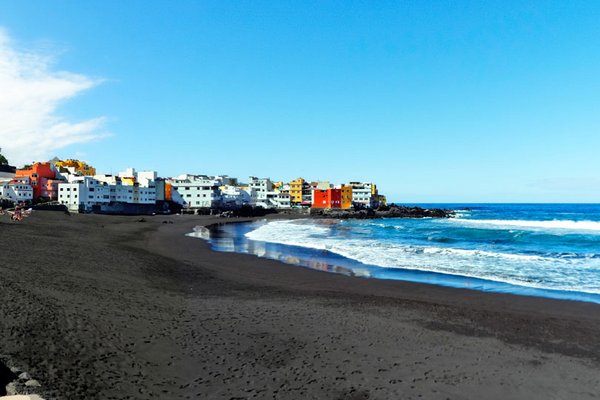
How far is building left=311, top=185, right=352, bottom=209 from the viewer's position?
367 feet

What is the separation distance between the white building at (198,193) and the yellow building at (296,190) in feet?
97.3

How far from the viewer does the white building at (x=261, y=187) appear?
122 meters

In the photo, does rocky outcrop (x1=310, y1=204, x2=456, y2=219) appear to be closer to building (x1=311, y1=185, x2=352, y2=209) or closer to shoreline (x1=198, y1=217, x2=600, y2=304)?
building (x1=311, y1=185, x2=352, y2=209)

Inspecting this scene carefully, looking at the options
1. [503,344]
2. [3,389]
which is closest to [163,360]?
[3,389]

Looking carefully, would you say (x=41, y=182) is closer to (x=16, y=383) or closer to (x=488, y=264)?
(x=488, y=264)

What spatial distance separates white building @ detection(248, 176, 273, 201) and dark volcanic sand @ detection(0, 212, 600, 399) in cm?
10609

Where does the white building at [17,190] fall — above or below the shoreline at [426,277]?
above

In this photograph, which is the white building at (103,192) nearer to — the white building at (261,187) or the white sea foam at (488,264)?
the white building at (261,187)

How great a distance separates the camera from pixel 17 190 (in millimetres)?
70812

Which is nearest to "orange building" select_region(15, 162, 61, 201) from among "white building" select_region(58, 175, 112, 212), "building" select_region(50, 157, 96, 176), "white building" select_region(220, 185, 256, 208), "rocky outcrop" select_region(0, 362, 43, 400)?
"white building" select_region(58, 175, 112, 212)

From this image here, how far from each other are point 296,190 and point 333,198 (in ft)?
61.2

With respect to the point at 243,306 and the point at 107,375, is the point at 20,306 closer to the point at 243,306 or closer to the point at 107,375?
the point at 107,375

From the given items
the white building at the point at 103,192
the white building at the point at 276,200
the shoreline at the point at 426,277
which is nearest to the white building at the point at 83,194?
the white building at the point at 103,192

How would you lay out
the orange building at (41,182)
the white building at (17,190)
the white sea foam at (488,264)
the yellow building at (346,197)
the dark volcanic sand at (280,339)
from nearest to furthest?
the dark volcanic sand at (280,339) → the white sea foam at (488,264) → the white building at (17,190) → the orange building at (41,182) → the yellow building at (346,197)
